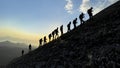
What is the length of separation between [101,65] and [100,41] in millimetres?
8187

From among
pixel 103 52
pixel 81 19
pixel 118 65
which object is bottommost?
pixel 118 65

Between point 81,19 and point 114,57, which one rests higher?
point 81,19

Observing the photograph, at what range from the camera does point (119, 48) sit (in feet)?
73.4

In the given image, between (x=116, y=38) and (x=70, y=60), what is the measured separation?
266 inches

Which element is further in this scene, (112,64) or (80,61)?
(80,61)

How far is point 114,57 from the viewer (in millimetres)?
21266

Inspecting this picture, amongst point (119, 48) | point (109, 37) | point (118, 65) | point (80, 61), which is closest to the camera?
point (118, 65)

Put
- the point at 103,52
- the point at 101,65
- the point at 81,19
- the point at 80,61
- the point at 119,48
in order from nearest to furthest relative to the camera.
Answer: the point at 101,65 → the point at 119,48 → the point at 103,52 → the point at 80,61 → the point at 81,19

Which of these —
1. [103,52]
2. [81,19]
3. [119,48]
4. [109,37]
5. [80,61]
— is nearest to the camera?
[119,48]

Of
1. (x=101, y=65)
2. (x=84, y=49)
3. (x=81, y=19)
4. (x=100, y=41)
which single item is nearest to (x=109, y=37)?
(x=100, y=41)

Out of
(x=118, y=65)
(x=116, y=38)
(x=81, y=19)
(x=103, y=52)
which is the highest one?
(x=81, y=19)

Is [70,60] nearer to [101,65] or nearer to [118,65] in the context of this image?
A: [101,65]

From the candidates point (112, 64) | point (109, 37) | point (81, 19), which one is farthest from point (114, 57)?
point (81, 19)

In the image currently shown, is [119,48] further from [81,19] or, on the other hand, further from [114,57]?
[81,19]
